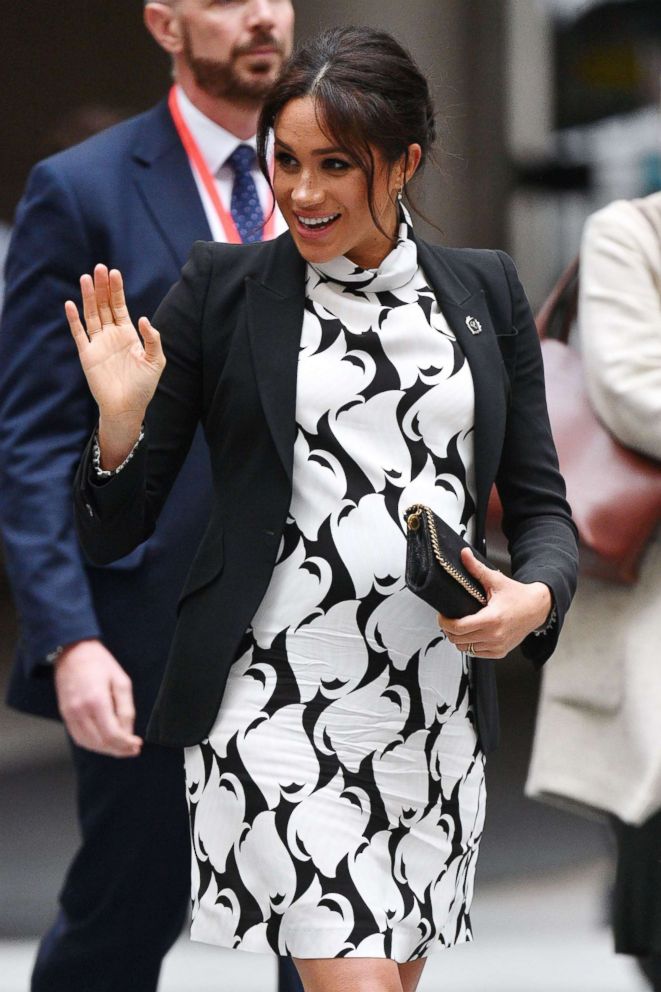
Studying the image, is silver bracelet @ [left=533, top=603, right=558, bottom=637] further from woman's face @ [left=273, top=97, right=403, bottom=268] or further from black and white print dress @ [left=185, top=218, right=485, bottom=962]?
woman's face @ [left=273, top=97, right=403, bottom=268]

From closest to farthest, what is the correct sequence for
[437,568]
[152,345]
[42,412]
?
[437,568], [152,345], [42,412]

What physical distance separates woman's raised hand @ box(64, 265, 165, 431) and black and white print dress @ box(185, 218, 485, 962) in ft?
0.82

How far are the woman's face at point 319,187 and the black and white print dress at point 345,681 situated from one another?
0.28 ft

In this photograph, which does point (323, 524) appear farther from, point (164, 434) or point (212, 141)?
point (212, 141)

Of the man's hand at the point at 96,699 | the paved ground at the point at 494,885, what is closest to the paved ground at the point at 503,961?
the paved ground at the point at 494,885

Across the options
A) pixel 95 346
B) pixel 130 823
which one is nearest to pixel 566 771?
pixel 130 823

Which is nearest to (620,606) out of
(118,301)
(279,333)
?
(279,333)

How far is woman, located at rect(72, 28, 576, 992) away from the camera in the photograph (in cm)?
295

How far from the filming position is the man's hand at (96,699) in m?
3.36

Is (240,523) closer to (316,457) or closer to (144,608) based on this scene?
(316,457)

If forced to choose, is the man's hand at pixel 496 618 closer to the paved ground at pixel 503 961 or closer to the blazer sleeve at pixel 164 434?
the blazer sleeve at pixel 164 434

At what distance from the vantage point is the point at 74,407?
3.62 metres

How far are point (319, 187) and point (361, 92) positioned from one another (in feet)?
0.51

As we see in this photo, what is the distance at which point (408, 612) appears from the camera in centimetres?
304
